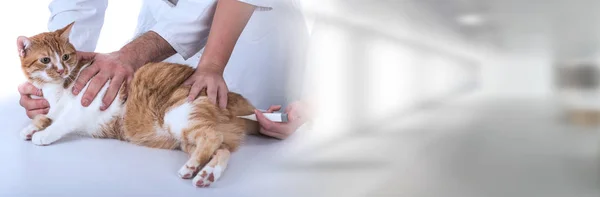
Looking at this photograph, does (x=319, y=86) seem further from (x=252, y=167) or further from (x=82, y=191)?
(x=82, y=191)

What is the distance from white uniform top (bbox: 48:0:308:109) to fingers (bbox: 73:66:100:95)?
56 mm

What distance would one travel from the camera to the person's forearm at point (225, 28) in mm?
1281

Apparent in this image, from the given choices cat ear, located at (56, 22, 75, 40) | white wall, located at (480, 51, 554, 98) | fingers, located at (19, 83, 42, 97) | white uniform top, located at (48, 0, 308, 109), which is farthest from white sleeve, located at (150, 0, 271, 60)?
white wall, located at (480, 51, 554, 98)

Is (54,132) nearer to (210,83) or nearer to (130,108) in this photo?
(130,108)

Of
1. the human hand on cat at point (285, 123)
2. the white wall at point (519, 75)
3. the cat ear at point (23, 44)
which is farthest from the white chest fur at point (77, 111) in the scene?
the white wall at point (519, 75)

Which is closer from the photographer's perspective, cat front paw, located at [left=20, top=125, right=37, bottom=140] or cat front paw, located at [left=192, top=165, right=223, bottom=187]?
cat front paw, located at [left=192, top=165, right=223, bottom=187]

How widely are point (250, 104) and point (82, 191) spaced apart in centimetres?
44

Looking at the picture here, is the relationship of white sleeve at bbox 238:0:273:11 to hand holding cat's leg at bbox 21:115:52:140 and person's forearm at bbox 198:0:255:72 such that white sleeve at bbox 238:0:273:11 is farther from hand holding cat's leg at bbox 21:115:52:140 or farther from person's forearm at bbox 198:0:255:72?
hand holding cat's leg at bbox 21:115:52:140

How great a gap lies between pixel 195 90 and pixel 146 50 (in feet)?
0.55

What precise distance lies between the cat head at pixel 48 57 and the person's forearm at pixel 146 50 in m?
0.12

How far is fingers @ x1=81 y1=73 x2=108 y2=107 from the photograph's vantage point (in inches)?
50.6

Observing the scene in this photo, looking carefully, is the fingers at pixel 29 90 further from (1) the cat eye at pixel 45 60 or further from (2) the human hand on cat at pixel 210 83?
(2) the human hand on cat at pixel 210 83

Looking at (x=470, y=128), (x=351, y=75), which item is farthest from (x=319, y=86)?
(x=470, y=128)

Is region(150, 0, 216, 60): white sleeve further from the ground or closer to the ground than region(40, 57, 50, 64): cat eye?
further from the ground
